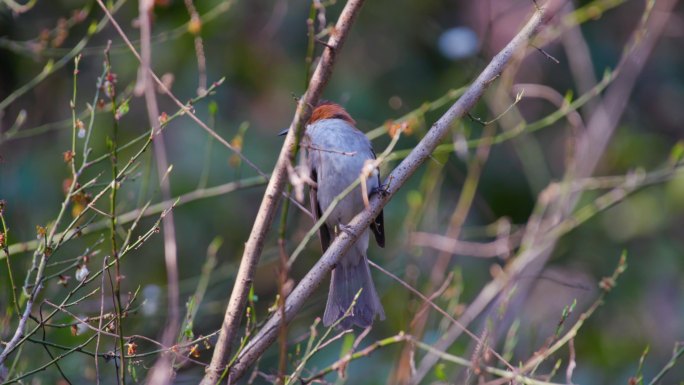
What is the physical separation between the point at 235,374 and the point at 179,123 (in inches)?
219

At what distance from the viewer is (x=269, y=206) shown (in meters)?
2.98

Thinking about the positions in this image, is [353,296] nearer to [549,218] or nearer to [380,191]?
[380,191]

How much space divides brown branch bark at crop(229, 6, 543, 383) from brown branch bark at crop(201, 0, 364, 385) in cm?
7

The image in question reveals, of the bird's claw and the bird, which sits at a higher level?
the bird's claw

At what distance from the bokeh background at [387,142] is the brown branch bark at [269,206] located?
2.92 meters

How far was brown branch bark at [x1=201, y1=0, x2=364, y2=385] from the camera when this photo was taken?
281 cm

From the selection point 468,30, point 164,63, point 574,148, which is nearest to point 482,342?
point 574,148

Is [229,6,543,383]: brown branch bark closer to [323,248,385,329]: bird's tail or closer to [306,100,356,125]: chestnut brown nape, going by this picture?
[323,248,385,329]: bird's tail

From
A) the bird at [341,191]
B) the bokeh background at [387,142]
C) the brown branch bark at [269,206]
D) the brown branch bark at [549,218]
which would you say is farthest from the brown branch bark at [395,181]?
the bokeh background at [387,142]

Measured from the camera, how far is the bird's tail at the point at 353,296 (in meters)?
4.22

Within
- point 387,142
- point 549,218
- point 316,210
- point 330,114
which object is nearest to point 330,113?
point 330,114

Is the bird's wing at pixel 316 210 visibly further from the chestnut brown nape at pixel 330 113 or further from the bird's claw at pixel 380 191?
the bird's claw at pixel 380 191

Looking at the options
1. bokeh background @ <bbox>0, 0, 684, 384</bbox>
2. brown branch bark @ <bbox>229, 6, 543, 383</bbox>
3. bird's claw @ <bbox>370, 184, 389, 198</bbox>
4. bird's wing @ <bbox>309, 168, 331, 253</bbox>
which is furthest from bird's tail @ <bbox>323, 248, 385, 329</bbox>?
bokeh background @ <bbox>0, 0, 684, 384</bbox>

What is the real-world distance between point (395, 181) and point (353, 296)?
4.03 ft
